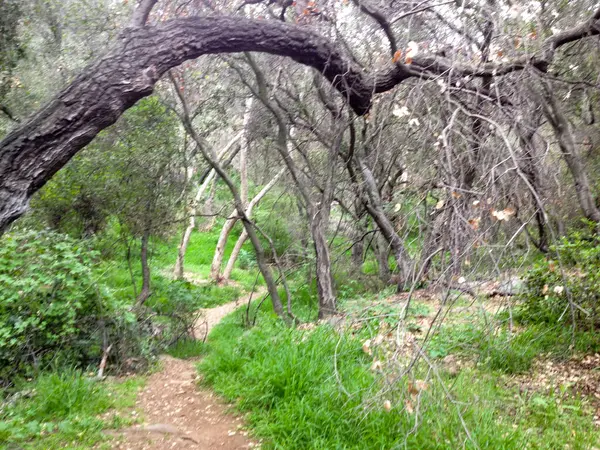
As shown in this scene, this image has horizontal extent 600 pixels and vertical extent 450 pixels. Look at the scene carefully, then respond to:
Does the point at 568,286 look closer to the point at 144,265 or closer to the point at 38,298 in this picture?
the point at 38,298

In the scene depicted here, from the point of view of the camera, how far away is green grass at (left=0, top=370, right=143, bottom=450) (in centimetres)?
369

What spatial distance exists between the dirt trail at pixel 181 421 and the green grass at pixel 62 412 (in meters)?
0.20

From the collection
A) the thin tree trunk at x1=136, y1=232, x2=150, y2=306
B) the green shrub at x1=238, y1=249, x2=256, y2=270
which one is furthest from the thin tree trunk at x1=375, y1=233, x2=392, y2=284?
the green shrub at x1=238, y1=249, x2=256, y2=270

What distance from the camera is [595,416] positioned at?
13.4 feet

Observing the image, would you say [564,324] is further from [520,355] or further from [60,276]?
[60,276]

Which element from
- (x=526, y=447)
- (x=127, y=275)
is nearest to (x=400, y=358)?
(x=526, y=447)

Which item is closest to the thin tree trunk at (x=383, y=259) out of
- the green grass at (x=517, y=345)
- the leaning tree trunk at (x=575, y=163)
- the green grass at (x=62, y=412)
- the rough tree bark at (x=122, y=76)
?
the leaning tree trunk at (x=575, y=163)

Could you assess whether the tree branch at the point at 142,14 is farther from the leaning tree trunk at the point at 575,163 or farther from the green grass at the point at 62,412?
the leaning tree trunk at the point at 575,163

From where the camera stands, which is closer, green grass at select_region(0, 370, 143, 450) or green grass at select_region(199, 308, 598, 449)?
green grass at select_region(199, 308, 598, 449)

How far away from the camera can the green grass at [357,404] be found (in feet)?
10.9

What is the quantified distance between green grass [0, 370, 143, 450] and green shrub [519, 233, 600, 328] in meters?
4.04

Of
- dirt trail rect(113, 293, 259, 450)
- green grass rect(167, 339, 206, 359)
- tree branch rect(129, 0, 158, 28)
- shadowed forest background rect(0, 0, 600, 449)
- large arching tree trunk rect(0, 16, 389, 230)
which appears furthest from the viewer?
green grass rect(167, 339, 206, 359)

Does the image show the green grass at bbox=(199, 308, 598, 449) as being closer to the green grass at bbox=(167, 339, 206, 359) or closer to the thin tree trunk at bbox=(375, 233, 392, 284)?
the green grass at bbox=(167, 339, 206, 359)

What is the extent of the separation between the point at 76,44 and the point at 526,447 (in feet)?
31.9
